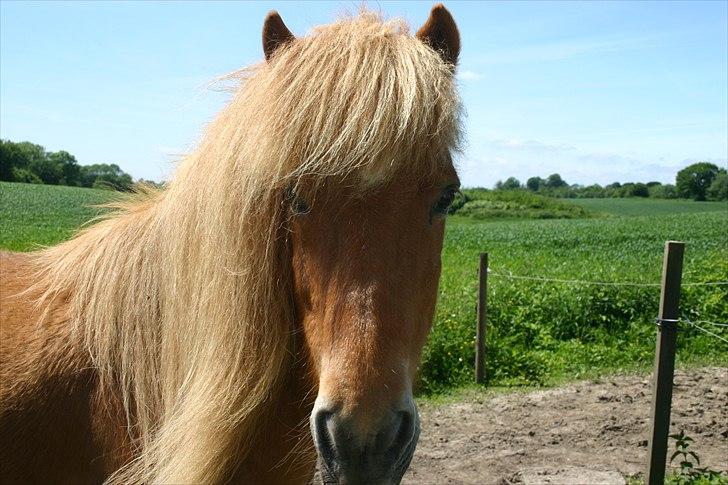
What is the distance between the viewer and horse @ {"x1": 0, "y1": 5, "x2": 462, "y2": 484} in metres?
1.57

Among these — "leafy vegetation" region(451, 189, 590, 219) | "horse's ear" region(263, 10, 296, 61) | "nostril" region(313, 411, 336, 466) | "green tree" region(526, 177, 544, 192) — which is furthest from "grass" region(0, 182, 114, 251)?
"green tree" region(526, 177, 544, 192)

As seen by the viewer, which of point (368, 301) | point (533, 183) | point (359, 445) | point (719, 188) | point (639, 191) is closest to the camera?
point (359, 445)

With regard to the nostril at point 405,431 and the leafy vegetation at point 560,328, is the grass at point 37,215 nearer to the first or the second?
the leafy vegetation at point 560,328

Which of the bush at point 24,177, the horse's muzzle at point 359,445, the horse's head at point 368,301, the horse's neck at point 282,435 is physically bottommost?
the horse's neck at point 282,435

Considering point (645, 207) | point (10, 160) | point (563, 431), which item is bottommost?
point (563, 431)

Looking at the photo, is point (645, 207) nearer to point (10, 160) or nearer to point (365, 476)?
point (10, 160)

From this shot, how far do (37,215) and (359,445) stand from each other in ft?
112

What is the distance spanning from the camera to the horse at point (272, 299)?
1.57 meters

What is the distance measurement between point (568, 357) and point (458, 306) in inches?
82.4

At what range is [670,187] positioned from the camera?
306ft

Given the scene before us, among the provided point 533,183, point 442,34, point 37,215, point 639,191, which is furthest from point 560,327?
point 533,183

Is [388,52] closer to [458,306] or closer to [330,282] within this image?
[330,282]

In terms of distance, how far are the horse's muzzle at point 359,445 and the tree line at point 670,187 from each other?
8230 centimetres

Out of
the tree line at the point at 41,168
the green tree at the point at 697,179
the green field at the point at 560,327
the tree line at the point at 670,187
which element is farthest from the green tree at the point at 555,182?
the green field at the point at 560,327
